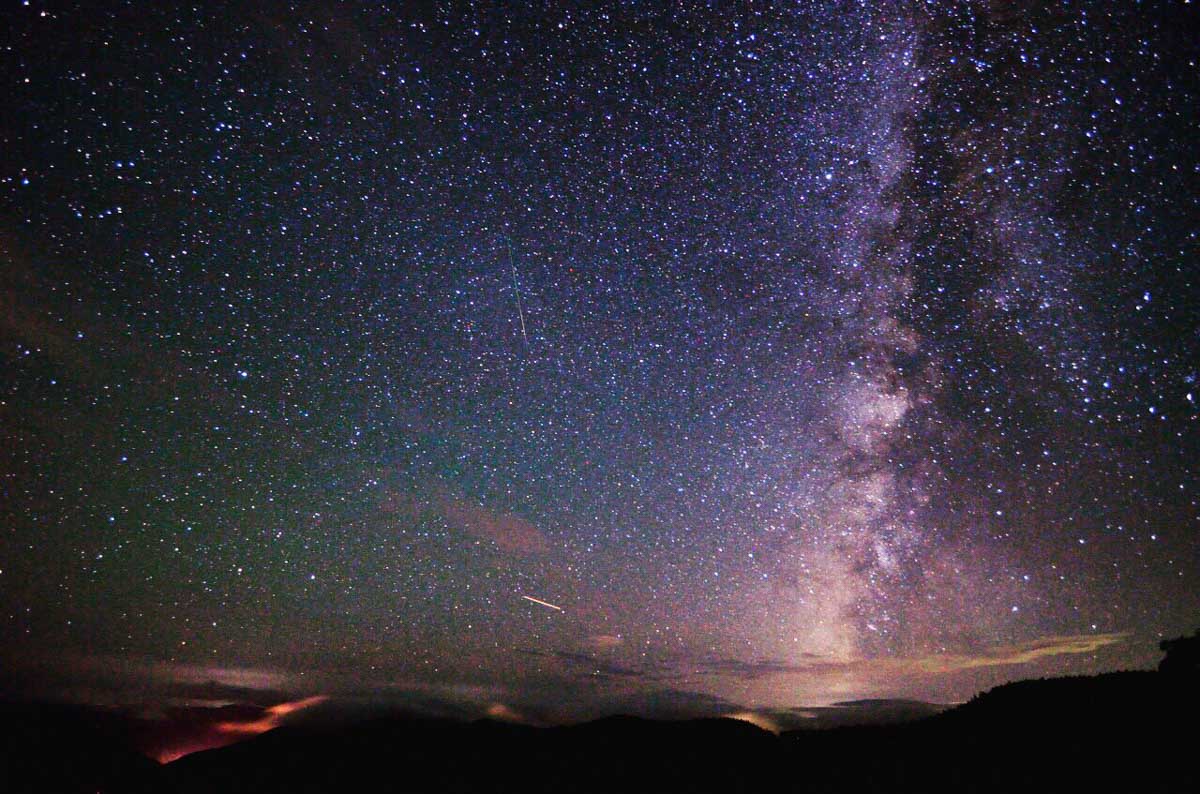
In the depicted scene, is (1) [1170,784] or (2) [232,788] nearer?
(1) [1170,784]

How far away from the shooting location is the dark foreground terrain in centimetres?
1138

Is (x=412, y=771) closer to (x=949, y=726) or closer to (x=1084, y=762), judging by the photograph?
(x=949, y=726)

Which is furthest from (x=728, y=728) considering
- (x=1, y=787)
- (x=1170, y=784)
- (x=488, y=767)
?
(x=1, y=787)

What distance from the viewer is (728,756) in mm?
30562

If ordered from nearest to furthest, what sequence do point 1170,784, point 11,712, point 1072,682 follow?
point 1170,784, point 1072,682, point 11,712

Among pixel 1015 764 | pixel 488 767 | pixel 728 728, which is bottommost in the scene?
pixel 488 767

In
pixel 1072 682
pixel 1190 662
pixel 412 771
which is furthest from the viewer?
pixel 412 771

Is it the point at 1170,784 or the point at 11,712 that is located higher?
the point at 1170,784

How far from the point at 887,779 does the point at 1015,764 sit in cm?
339

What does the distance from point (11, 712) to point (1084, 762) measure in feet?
473

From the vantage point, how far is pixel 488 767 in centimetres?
4041

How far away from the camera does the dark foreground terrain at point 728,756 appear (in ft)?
37.3

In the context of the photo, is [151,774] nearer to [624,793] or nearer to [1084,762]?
[624,793]

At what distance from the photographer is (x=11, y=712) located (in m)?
96.3
